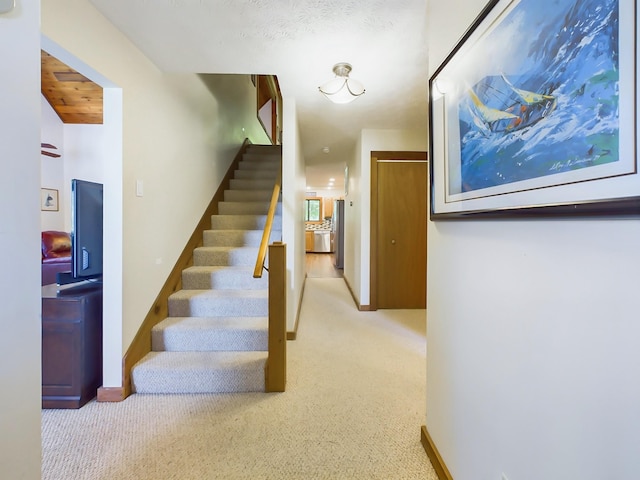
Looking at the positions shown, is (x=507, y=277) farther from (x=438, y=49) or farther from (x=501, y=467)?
(x=438, y=49)

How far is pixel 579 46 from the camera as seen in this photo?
0.54m

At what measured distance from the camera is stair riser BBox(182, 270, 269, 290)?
2.45m

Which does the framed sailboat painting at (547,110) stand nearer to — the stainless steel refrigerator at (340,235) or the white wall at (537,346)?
the white wall at (537,346)

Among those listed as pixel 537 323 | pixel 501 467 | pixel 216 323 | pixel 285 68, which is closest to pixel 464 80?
pixel 537 323

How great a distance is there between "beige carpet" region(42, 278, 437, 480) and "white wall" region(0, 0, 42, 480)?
791 mm

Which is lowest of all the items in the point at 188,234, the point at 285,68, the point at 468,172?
the point at 188,234

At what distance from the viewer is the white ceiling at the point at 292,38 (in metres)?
1.42

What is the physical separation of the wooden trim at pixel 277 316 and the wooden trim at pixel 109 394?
91 cm

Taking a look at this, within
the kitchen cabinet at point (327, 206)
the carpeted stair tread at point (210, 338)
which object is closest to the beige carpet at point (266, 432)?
the carpeted stair tread at point (210, 338)

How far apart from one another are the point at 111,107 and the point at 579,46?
84.1 inches

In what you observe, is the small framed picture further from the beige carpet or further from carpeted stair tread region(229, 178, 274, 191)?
the beige carpet

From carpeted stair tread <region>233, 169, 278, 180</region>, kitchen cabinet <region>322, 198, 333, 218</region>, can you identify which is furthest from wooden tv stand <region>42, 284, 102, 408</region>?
kitchen cabinet <region>322, 198, 333, 218</region>

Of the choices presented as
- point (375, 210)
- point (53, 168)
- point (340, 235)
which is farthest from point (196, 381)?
point (340, 235)

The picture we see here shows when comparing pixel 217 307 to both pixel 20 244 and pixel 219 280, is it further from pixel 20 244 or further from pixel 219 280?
pixel 20 244
